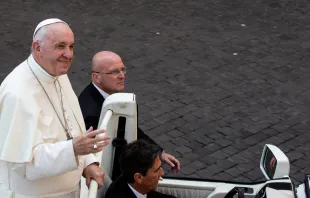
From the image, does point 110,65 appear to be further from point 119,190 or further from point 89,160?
point 89,160

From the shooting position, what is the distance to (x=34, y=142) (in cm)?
305

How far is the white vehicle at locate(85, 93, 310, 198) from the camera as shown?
364 cm

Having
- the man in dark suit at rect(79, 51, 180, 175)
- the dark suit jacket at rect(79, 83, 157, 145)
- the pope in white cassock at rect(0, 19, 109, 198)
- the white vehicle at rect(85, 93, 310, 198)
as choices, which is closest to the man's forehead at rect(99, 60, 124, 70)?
the man in dark suit at rect(79, 51, 180, 175)

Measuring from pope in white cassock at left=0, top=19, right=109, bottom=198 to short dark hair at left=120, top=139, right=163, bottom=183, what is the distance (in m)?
0.31

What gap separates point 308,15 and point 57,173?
7.41m

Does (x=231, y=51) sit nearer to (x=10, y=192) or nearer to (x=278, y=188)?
(x=278, y=188)

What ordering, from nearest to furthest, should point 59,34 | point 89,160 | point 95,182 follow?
point 59,34, point 95,182, point 89,160

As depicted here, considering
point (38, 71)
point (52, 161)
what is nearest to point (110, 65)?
point (38, 71)

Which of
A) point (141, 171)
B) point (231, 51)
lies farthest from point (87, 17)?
point (141, 171)

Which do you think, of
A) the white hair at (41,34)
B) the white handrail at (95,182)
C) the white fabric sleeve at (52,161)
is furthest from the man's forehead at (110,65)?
the white fabric sleeve at (52,161)

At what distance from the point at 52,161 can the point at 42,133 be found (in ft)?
0.72

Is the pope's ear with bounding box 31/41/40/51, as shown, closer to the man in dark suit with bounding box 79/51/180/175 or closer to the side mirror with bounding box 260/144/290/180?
the man in dark suit with bounding box 79/51/180/175

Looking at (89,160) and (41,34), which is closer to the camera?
(41,34)

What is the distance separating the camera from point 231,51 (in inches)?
333
